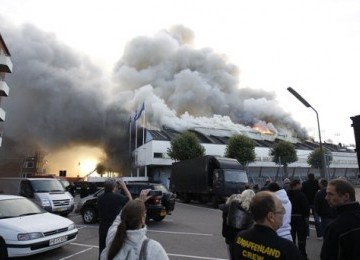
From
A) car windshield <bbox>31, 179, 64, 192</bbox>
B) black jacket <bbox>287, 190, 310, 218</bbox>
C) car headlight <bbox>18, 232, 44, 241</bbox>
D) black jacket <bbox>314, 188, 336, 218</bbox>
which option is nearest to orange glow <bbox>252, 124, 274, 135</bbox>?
car windshield <bbox>31, 179, 64, 192</bbox>

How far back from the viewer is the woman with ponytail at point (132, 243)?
250 centimetres

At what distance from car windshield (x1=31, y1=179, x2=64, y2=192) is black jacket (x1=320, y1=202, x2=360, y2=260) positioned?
531 inches

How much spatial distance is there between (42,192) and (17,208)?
6.58 metres

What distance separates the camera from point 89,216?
1248cm

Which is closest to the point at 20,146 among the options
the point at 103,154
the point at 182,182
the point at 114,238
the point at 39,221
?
the point at 103,154

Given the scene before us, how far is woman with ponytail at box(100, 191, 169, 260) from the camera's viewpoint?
2496 millimetres

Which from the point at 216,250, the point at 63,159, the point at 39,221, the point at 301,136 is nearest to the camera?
the point at 39,221

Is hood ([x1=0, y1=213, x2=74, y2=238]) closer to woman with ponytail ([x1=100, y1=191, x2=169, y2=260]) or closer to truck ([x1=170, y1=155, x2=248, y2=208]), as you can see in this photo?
woman with ponytail ([x1=100, y1=191, x2=169, y2=260])

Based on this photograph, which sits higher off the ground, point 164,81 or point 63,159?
point 164,81

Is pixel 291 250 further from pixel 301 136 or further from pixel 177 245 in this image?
pixel 301 136

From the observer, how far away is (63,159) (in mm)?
50125

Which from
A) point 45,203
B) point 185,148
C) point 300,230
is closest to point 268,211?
point 300,230

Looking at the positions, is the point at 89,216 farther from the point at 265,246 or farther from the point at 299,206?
the point at 265,246

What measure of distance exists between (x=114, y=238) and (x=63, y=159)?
50.7 metres
